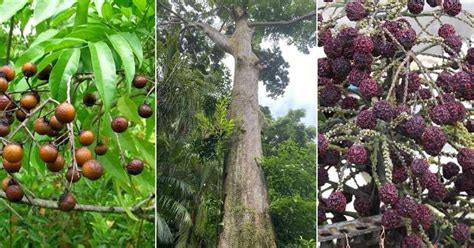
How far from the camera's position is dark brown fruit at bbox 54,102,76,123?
80cm

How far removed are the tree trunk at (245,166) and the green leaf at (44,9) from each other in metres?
0.25

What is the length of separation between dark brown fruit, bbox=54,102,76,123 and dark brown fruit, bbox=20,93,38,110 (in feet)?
0.33

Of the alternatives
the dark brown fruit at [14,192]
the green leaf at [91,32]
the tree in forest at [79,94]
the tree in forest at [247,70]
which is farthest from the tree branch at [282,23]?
the dark brown fruit at [14,192]

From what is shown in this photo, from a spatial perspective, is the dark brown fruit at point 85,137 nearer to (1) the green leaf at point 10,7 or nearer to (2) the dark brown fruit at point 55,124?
(2) the dark brown fruit at point 55,124

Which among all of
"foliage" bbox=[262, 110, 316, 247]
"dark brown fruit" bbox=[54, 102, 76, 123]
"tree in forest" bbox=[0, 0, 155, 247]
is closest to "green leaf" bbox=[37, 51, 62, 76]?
"tree in forest" bbox=[0, 0, 155, 247]

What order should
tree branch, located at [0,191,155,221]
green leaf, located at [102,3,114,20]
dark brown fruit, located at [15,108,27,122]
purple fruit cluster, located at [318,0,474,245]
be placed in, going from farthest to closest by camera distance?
tree branch, located at [0,191,155,221] < green leaf, located at [102,3,114,20] < dark brown fruit, located at [15,108,27,122] < purple fruit cluster, located at [318,0,474,245]

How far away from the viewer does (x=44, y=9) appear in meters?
0.86

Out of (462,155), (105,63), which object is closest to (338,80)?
(462,155)

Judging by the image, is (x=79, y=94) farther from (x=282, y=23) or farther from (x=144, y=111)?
(x=282, y=23)

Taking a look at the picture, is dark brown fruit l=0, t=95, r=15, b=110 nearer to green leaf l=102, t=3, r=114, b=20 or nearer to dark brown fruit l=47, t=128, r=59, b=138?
dark brown fruit l=47, t=128, r=59, b=138

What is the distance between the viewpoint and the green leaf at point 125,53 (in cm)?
85

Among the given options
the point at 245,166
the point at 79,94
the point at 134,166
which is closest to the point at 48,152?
the point at 134,166

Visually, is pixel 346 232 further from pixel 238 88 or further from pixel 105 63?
pixel 105 63

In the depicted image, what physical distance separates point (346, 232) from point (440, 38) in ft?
0.78
